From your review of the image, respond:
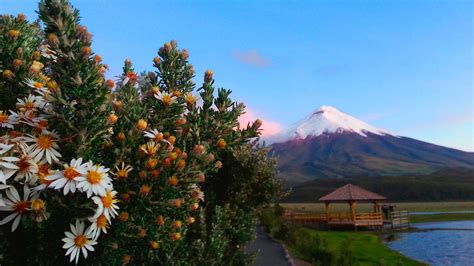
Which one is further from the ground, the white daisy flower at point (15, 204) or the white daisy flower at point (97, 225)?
the white daisy flower at point (15, 204)

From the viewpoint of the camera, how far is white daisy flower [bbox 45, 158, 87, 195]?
2.67m

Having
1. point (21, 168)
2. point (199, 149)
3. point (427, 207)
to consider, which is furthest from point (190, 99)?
point (427, 207)

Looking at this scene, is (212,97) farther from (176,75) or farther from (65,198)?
(65,198)

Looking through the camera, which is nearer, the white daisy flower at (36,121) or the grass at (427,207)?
the white daisy flower at (36,121)

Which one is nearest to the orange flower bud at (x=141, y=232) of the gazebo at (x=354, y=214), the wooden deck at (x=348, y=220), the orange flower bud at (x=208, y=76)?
the orange flower bud at (x=208, y=76)

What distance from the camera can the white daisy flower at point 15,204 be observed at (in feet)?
9.12

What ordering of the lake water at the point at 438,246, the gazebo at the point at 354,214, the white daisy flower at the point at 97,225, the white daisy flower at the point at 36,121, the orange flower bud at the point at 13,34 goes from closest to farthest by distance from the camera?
the white daisy flower at the point at 97,225 < the white daisy flower at the point at 36,121 < the orange flower bud at the point at 13,34 < the lake water at the point at 438,246 < the gazebo at the point at 354,214

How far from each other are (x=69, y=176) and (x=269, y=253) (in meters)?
16.4

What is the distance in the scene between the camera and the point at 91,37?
3.21 metres

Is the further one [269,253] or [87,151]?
[269,253]

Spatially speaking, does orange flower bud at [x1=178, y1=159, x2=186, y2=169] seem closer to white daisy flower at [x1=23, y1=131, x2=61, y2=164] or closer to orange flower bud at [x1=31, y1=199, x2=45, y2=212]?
white daisy flower at [x1=23, y1=131, x2=61, y2=164]

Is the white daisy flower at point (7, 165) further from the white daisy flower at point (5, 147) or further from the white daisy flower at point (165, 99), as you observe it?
the white daisy flower at point (165, 99)

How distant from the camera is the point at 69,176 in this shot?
2729 mm

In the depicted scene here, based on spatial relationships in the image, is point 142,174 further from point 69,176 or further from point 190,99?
point 190,99
